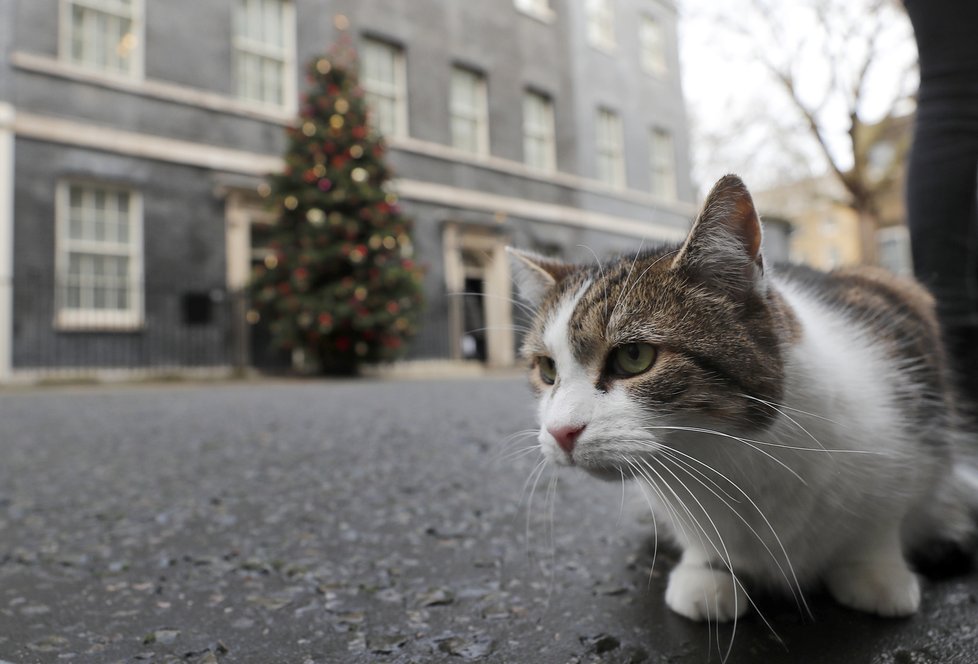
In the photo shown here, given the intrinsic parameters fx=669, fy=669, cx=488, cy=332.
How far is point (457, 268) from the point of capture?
11.8 meters

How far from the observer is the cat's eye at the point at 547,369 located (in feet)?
3.61

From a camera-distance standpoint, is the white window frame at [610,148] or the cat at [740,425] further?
the white window frame at [610,148]

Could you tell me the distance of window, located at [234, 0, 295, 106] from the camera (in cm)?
975

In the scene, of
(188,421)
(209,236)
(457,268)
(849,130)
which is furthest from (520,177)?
(188,421)

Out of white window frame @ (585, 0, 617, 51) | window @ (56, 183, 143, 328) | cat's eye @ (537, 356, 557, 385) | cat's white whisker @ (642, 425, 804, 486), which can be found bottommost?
cat's white whisker @ (642, 425, 804, 486)

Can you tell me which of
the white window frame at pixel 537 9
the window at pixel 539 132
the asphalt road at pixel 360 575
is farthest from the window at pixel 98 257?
the white window frame at pixel 537 9

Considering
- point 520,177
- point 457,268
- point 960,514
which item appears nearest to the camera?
Result: point 960,514

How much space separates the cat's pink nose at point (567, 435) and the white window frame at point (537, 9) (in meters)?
Answer: 13.4

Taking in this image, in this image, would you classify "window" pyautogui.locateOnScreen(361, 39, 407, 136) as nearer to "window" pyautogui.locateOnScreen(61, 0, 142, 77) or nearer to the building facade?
the building facade

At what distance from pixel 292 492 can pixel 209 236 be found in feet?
27.2

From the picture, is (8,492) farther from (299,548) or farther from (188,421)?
(188,421)

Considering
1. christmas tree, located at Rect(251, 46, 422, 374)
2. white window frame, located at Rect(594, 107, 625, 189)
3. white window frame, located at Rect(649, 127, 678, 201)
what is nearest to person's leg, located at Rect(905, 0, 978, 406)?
christmas tree, located at Rect(251, 46, 422, 374)

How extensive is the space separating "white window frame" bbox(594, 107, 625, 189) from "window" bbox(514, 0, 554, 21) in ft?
6.92

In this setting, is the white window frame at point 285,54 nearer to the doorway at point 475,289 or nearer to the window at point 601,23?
the doorway at point 475,289
